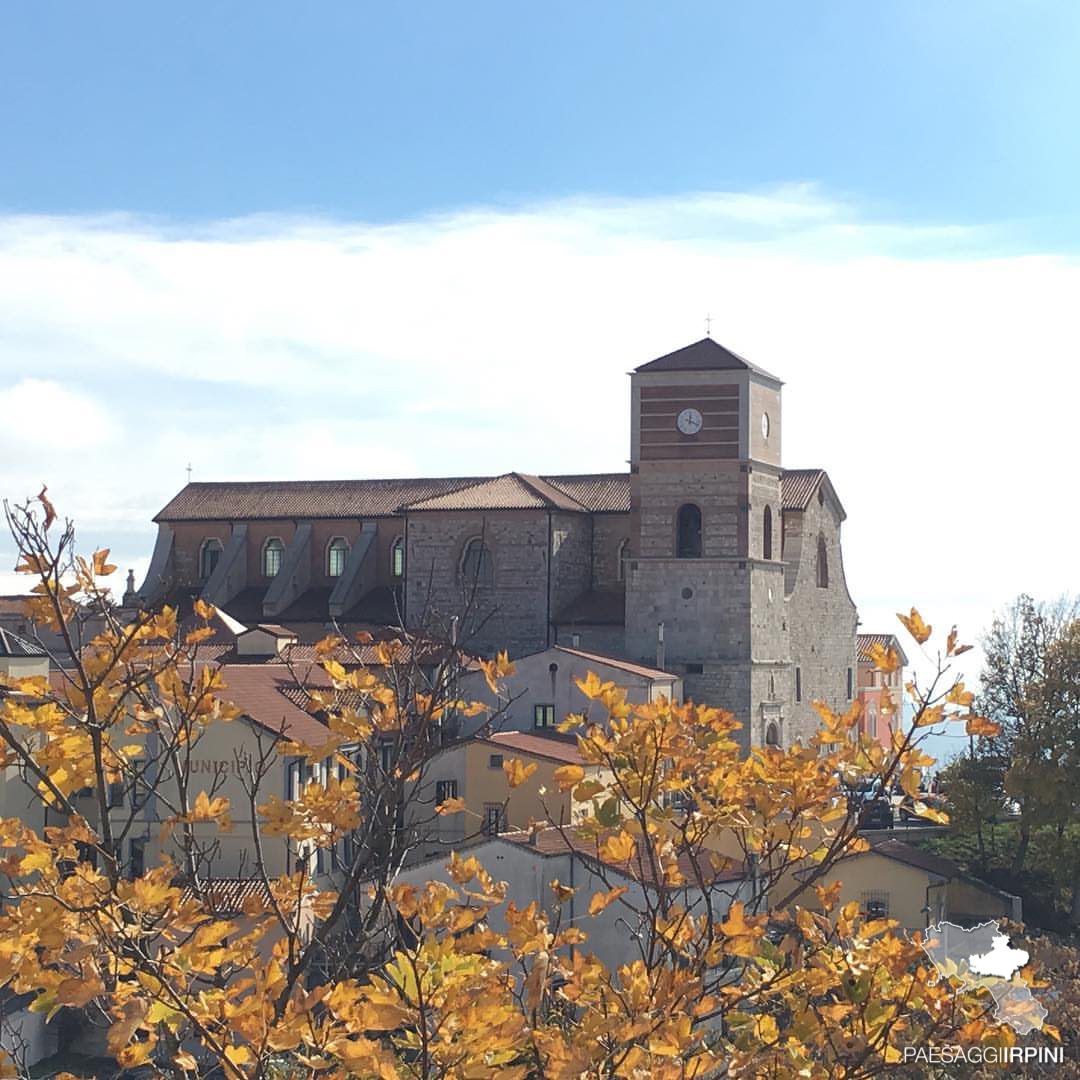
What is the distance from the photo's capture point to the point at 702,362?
4819cm

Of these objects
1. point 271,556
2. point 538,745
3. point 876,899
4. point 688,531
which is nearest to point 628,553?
point 688,531

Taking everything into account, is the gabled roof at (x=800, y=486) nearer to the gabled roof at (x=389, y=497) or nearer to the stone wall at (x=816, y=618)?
the stone wall at (x=816, y=618)

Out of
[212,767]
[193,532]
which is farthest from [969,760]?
[193,532]

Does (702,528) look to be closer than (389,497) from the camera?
Yes

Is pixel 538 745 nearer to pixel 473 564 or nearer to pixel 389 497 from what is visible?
pixel 473 564

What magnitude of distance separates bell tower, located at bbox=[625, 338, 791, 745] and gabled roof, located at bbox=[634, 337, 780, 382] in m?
0.03

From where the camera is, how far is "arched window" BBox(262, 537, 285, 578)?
57906 mm

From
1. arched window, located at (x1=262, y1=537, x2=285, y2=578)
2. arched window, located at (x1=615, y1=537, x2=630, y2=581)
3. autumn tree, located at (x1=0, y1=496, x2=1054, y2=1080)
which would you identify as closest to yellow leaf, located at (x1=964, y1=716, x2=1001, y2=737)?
autumn tree, located at (x1=0, y1=496, x2=1054, y2=1080)

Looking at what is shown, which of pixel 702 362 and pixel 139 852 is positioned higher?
pixel 702 362

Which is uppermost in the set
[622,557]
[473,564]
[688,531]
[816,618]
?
[688,531]

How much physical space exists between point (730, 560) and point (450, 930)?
138 ft

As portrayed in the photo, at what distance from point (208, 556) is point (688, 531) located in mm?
19358

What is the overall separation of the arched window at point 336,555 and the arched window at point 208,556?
4411mm

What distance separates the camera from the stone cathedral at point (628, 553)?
47.9 meters
